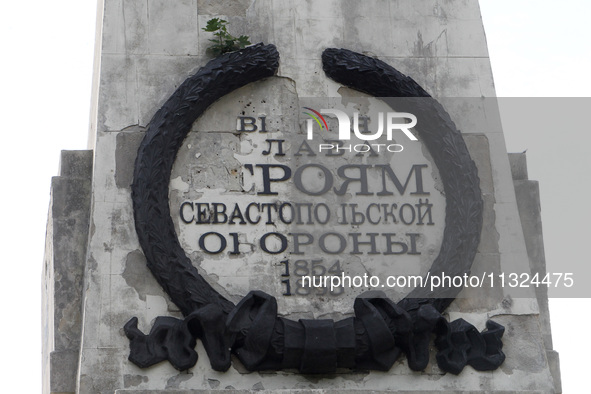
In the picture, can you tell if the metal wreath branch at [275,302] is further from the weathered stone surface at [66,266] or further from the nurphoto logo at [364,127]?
the weathered stone surface at [66,266]

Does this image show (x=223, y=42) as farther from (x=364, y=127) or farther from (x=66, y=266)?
(x=66, y=266)

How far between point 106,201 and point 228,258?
3.67 ft

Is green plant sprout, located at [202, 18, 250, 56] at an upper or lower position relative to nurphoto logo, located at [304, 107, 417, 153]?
upper

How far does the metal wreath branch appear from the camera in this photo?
11.4 m

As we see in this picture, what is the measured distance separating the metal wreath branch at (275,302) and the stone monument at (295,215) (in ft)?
0.06

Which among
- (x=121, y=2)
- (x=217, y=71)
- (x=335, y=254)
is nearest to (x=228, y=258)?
(x=335, y=254)

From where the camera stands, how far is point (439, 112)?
1245 centimetres

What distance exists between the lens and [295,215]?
1206 centimetres

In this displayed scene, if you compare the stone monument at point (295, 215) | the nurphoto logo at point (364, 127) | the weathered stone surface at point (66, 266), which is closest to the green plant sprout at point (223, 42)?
the stone monument at point (295, 215)

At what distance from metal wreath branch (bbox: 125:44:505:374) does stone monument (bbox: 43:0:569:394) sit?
2 centimetres

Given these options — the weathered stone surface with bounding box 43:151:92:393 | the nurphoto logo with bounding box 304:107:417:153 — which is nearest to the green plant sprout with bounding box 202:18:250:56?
the nurphoto logo with bounding box 304:107:417:153

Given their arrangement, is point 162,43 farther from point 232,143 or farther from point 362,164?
point 362,164

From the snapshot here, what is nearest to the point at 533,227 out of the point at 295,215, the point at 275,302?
the point at 295,215

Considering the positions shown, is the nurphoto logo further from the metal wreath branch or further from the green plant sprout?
the green plant sprout
